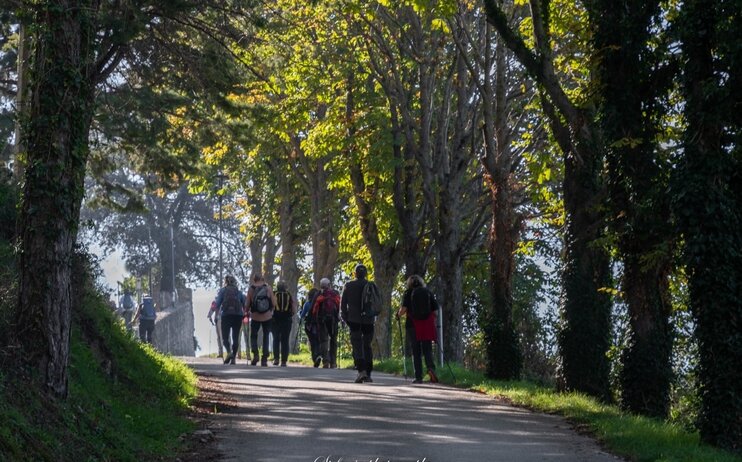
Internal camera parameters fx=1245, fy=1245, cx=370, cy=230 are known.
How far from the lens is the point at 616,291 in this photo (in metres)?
17.9

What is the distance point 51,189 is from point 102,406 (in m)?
2.46

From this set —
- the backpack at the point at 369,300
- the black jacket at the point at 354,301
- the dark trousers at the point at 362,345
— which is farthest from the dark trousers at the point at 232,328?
the backpack at the point at 369,300

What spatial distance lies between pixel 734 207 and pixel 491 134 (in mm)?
8998

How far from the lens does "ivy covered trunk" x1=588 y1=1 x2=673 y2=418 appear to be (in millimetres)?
16609

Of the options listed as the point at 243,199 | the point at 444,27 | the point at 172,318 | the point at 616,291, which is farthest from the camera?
the point at 172,318

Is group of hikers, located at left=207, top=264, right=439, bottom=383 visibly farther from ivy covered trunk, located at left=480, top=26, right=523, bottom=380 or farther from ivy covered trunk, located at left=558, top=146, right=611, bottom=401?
ivy covered trunk, located at left=558, top=146, right=611, bottom=401

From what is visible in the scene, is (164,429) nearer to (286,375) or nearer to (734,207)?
(734,207)

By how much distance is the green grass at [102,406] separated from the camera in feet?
31.0

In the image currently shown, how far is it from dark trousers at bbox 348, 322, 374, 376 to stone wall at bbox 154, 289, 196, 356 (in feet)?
71.5

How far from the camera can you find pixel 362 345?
21969 mm

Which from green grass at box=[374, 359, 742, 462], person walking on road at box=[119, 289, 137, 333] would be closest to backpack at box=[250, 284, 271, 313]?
green grass at box=[374, 359, 742, 462]

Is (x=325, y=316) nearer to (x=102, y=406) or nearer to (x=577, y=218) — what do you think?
(x=577, y=218)

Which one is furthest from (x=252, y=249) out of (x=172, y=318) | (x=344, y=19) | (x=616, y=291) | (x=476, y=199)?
(x=616, y=291)

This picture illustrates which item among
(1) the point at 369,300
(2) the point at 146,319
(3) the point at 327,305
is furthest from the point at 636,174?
(2) the point at 146,319
